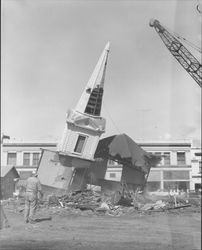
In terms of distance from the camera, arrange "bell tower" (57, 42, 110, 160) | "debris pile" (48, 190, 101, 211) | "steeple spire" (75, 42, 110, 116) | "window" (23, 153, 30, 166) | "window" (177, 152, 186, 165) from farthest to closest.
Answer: "window" (23, 153, 30, 166)
"window" (177, 152, 186, 165)
"steeple spire" (75, 42, 110, 116)
"bell tower" (57, 42, 110, 160)
"debris pile" (48, 190, 101, 211)

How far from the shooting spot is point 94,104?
3023cm

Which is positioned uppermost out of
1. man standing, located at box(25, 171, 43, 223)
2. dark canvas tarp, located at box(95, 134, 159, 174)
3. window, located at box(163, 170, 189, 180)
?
dark canvas tarp, located at box(95, 134, 159, 174)

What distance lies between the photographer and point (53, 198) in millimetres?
24062

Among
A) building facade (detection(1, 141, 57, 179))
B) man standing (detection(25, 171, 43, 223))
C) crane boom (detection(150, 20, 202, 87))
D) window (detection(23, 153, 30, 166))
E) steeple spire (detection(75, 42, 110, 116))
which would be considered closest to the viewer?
man standing (detection(25, 171, 43, 223))

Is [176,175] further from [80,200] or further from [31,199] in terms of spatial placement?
[31,199]

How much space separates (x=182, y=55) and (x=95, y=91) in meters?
9.73

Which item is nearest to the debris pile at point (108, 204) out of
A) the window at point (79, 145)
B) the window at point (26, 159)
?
the window at point (79, 145)

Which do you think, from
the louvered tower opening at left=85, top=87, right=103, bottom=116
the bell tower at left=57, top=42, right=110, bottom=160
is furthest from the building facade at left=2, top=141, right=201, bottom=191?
the louvered tower opening at left=85, top=87, right=103, bottom=116

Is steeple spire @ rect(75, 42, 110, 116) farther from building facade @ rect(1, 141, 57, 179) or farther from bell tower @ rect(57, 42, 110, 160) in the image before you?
building facade @ rect(1, 141, 57, 179)

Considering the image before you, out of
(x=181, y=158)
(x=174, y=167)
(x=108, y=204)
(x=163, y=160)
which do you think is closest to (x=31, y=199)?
(x=108, y=204)

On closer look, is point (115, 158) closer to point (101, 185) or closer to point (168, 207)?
point (101, 185)

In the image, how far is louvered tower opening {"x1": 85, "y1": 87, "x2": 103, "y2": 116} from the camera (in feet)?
98.7

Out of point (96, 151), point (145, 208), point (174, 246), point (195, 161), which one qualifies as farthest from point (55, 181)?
point (195, 161)

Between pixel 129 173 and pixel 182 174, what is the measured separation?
175ft
